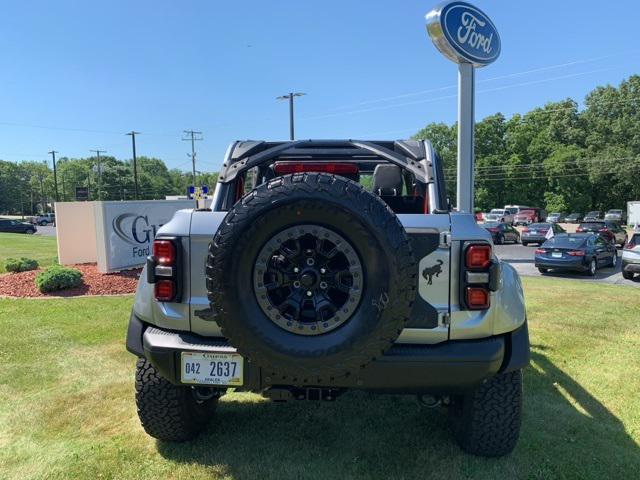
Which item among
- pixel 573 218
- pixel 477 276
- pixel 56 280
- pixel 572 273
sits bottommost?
pixel 573 218

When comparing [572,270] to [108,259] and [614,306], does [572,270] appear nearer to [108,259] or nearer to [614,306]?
[614,306]

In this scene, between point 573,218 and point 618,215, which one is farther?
point 573,218

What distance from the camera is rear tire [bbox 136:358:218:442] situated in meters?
3.17

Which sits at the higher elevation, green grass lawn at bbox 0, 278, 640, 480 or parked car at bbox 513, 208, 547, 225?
green grass lawn at bbox 0, 278, 640, 480

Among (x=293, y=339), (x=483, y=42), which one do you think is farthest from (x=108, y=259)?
(x=293, y=339)

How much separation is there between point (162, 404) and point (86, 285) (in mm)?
7105

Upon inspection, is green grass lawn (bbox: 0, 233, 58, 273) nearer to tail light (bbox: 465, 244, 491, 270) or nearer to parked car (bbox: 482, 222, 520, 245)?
tail light (bbox: 465, 244, 491, 270)

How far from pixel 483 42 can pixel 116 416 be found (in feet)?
20.5

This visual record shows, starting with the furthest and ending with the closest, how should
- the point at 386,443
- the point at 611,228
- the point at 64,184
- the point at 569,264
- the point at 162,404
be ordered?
the point at 64,184
the point at 611,228
the point at 569,264
the point at 386,443
the point at 162,404

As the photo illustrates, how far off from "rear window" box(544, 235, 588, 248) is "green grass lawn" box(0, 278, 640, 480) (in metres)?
12.0

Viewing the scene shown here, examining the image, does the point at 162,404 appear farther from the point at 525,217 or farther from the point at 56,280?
the point at 525,217

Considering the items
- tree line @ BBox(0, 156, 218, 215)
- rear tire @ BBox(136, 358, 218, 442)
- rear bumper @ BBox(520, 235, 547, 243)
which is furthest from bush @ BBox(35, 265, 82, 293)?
tree line @ BBox(0, 156, 218, 215)

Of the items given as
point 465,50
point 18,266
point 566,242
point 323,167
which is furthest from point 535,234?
point 323,167

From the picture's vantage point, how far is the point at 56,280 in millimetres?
8938
